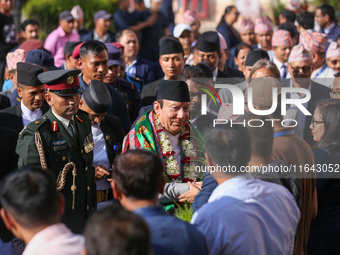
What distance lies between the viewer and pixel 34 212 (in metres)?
1.98

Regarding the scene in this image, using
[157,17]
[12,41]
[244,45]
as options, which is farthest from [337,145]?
[157,17]

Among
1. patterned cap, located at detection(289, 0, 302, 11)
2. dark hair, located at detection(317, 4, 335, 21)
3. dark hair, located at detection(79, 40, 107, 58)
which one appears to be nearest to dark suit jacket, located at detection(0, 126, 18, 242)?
dark hair, located at detection(79, 40, 107, 58)

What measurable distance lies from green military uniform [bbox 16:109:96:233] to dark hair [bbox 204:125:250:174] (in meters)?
1.47

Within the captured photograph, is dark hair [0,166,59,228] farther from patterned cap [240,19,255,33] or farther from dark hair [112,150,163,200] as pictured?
patterned cap [240,19,255,33]

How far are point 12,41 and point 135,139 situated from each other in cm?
538

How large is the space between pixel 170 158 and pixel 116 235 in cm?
205

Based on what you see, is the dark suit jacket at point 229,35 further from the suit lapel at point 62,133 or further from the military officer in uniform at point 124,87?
the suit lapel at point 62,133

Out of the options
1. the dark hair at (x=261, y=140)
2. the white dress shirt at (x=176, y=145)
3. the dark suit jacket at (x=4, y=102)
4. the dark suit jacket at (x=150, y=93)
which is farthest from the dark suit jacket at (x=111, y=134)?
the dark hair at (x=261, y=140)

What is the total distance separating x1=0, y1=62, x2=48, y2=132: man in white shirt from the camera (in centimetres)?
402

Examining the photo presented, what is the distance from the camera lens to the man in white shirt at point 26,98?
13.2 ft

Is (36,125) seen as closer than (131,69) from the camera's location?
Yes

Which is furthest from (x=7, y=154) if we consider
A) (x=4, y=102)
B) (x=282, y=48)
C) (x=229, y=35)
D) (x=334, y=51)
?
(x=229, y=35)

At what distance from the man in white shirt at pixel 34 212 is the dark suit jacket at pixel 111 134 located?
2.01 metres

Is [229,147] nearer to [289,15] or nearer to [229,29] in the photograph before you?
[229,29]
